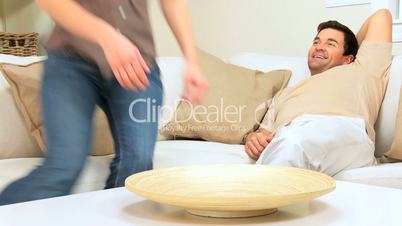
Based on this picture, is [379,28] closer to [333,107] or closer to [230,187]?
[333,107]

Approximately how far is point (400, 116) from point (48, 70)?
116 cm

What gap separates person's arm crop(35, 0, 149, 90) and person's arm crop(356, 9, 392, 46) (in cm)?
130

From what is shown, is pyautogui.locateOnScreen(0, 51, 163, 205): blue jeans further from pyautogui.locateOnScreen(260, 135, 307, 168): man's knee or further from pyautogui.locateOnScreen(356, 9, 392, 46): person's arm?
pyautogui.locateOnScreen(356, 9, 392, 46): person's arm

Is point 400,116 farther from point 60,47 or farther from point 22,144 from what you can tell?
point 22,144

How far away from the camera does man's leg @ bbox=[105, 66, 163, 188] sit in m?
1.49

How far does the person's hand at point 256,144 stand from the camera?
77.8 inches

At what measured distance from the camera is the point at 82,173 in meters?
1.72

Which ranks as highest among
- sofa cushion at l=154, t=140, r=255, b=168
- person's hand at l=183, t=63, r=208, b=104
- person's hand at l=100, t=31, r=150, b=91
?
person's hand at l=100, t=31, r=150, b=91

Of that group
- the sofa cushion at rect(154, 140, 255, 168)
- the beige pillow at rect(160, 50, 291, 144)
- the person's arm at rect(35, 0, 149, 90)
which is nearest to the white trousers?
the sofa cushion at rect(154, 140, 255, 168)

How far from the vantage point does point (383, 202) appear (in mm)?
1039

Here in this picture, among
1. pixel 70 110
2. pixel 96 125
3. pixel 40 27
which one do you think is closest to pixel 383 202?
pixel 70 110

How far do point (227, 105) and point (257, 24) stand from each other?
83cm

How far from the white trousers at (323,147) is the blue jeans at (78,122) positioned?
0.46 metres

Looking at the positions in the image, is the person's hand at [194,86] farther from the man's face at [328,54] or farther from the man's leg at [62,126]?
the man's face at [328,54]
